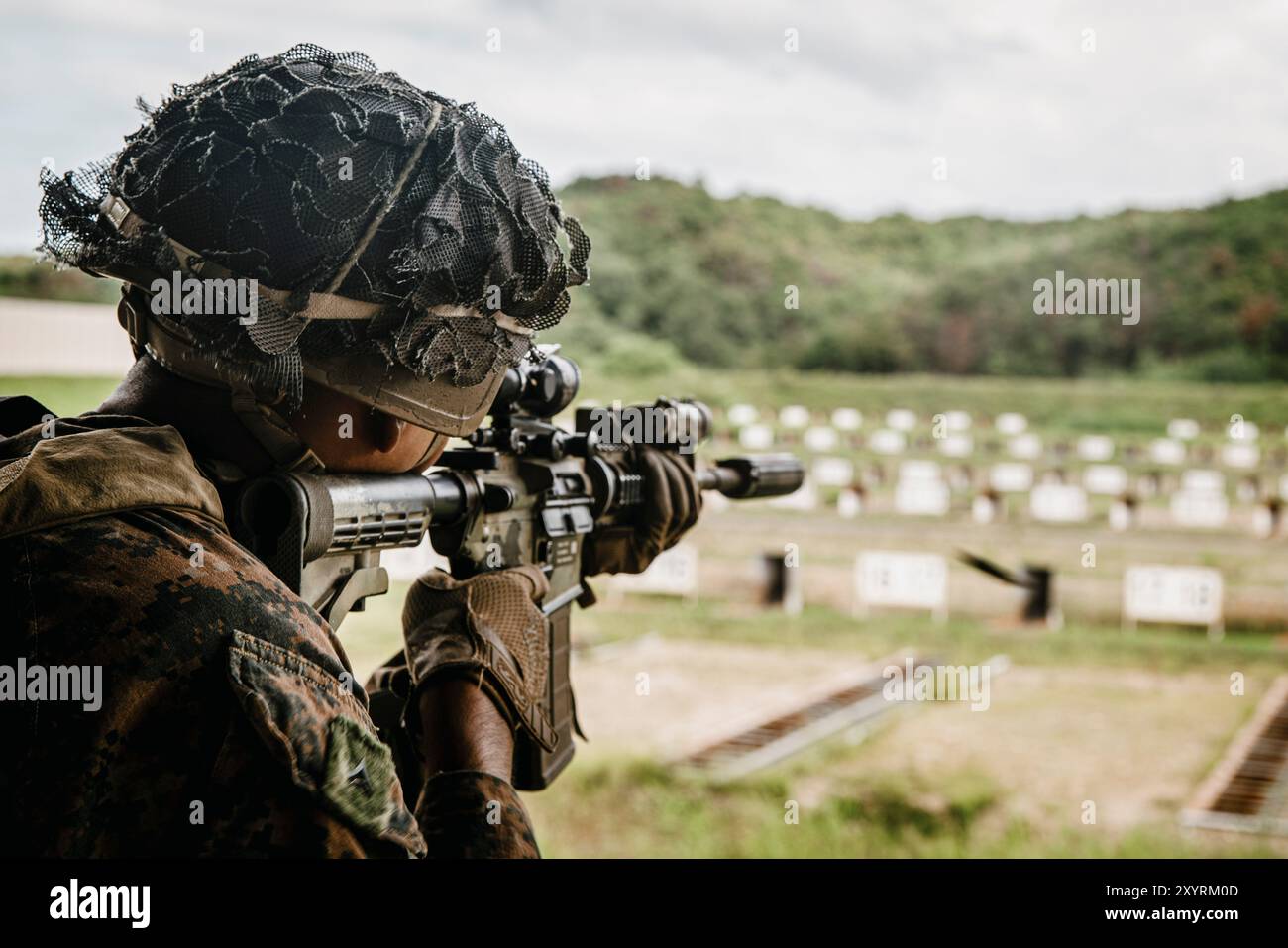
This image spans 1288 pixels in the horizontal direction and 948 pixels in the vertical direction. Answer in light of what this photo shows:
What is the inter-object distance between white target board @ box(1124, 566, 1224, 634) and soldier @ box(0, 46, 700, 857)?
1050 cm

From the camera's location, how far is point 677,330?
58.6ft

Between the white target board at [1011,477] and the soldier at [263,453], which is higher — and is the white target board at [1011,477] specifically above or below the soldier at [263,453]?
above

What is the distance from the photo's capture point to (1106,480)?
1488cm

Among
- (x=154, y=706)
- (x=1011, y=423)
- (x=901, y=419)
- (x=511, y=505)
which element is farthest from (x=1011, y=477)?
(x=154, y=706)

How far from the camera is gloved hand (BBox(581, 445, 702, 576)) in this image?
2.12 metres

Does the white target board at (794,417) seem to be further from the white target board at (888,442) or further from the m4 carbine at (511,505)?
the m4 carbine at (511,505)

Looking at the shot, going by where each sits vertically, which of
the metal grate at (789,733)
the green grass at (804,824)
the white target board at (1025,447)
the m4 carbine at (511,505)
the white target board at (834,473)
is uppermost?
the white target board at (1025,447)

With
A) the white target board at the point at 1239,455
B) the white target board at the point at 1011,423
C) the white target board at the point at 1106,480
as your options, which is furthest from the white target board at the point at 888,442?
the white target board at the point at 1239,455

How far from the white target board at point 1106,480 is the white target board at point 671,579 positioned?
5.26 metres

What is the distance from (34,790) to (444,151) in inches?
25.8

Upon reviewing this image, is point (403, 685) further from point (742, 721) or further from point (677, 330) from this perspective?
point (677, 330)

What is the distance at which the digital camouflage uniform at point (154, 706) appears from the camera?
2.89ft
